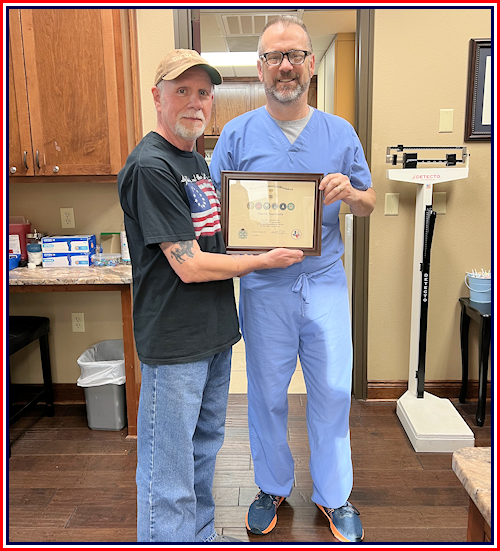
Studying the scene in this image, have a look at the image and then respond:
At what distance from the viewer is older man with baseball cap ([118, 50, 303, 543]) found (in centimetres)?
130

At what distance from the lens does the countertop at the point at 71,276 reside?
236 centimetres

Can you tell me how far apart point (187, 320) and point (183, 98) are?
62cm

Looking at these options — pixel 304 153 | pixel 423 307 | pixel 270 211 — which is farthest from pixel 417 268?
pixel 270 211

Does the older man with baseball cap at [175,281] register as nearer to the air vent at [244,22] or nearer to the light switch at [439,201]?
the light switch at [439,201]

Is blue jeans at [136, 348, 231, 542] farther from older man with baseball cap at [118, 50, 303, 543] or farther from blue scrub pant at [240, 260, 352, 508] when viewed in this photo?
blue scrub pant at [240, 260, 352, 508]

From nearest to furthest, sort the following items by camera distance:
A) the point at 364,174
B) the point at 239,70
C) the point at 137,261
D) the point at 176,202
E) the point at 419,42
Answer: the point at 176,202
the point at 137,261
the point at 364,174
the point at 419,42
the point at 239,70

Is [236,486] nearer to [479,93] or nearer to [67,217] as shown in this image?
[67,217]

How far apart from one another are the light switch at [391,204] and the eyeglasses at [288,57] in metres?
1.26

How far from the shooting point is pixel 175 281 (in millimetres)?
1358

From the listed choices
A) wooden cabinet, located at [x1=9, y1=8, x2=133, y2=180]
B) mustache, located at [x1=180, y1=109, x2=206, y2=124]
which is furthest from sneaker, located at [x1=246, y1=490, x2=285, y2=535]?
wooden cabinet, located at [x1=9, y1=8, x2=133, y2=180]

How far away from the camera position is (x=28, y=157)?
2414 mm

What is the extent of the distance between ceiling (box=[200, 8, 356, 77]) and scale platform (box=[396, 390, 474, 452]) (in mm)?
3058

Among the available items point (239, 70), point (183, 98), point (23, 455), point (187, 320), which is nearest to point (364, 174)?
point (183, 98)

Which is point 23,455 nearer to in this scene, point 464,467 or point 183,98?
point 183,98
